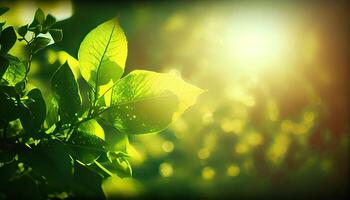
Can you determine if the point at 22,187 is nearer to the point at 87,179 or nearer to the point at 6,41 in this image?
the point at 87,179

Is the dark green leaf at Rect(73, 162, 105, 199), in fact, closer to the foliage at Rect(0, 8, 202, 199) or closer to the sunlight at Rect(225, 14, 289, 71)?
the foliage at Rect(0, 8, 202, 199)

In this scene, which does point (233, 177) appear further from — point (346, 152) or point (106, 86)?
point (106, 86)

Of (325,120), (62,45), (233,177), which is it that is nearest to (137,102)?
(62,45)

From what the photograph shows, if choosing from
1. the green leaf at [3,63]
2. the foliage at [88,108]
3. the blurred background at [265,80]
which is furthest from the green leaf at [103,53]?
the blurred background at [265,80]

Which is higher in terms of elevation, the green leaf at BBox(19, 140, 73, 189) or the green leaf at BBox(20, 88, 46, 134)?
the green leaf at BBox(20, 88, 46, 134)

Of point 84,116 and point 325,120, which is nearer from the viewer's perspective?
point 84,116

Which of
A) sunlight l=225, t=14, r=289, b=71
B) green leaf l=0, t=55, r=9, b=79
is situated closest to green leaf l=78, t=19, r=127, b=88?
green leaf l=0, t=55, r=9, b=79
